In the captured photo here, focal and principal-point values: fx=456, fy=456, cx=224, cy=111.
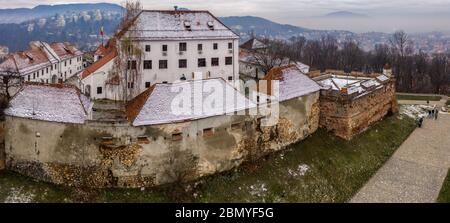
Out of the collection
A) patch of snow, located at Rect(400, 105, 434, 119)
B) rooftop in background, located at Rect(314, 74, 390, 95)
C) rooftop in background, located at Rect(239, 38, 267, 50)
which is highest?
rooftop in background, located at Rect(239, 38, 267, 50)

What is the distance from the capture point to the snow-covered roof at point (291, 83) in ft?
102

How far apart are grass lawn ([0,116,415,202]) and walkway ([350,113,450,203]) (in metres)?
0.66

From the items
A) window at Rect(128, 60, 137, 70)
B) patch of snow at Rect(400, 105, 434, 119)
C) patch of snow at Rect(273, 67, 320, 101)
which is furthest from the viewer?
patch of snow at Rect(400, 105, 434, 119)

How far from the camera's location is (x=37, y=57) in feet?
164

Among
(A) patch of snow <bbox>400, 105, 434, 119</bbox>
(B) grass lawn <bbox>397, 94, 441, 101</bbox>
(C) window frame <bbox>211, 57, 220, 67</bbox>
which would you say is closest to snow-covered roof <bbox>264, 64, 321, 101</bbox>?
(C) window frame <bbox>211, 57, 220, 67</bbox>

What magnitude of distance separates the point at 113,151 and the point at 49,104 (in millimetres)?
4468

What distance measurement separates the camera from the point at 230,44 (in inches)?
1692

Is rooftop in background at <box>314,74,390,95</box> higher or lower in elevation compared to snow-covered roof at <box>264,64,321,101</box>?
lower

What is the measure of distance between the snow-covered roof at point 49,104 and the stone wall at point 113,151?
0.38m

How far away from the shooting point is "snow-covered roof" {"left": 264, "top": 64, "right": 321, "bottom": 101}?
31.2 m

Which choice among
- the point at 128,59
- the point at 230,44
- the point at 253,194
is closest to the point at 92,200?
the point at 253,194

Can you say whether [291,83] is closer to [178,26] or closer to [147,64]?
[147,64]

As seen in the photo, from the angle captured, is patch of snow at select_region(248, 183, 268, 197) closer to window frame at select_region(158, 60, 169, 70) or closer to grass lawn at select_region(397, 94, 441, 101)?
window frame at select_region(158, 60, 169, 70)

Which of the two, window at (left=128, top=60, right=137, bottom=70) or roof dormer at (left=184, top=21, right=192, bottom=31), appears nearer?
window at (left=128, top=60, right=137, bottom=70)
